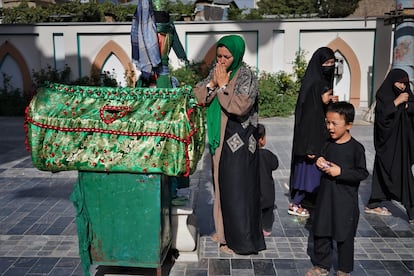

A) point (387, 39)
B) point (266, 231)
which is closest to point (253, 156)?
point (266, 231)

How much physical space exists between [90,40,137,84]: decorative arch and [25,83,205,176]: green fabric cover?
36.1 ft

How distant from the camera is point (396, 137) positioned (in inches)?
178

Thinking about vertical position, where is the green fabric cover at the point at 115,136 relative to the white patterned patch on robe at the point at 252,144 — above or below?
above

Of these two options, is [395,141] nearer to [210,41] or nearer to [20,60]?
[210,41]

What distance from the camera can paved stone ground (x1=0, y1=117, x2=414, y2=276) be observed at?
3.50m

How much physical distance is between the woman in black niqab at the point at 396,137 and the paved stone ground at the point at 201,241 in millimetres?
367

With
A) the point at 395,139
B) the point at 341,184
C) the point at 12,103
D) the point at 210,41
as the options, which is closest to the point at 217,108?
the point at 341,184

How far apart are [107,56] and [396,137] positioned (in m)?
11.0

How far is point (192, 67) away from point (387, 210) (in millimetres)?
9001

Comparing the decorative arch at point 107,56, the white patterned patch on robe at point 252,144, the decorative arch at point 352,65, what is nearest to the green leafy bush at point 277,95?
the decorative arch at point 352,65

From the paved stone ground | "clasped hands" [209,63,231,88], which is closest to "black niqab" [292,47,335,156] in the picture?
the paved stone ground

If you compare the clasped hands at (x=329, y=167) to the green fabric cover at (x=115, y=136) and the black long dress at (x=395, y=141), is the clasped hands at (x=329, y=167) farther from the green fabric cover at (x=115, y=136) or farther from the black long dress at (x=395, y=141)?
the black long dress at (x=395, y=141)

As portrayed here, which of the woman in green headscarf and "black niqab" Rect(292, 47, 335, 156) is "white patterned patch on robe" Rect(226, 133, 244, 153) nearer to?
the woman in green headscarf

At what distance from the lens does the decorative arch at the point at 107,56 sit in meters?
13.7
